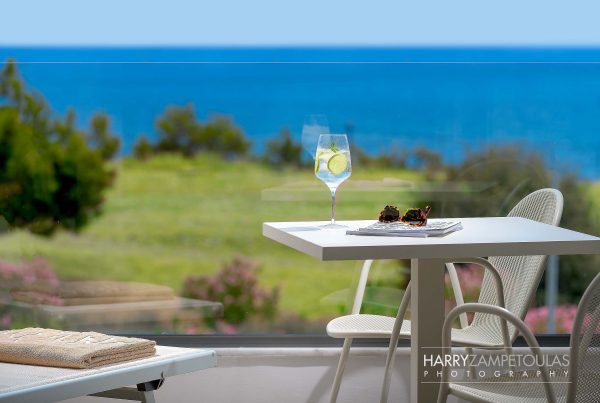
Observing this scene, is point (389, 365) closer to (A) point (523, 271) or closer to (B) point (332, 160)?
(A) point (523, 271)

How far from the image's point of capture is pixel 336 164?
3104 mm

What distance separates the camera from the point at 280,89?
14.3ft

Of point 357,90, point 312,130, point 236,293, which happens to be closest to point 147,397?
point 236,293

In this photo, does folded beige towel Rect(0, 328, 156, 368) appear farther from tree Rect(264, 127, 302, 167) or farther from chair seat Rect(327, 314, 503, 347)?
tree Rect(264, 127, 302, 167)

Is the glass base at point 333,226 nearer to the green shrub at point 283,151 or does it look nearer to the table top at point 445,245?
the table top at point 445,245

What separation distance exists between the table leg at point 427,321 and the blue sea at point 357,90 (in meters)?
1.43

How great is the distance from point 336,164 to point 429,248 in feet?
1.68

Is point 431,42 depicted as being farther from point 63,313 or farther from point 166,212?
point 63,313

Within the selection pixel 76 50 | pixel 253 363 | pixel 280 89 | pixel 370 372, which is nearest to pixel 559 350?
pixel 370 372

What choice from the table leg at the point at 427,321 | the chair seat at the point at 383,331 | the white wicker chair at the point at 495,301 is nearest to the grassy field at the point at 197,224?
the white wicker chair at the point at 495,301

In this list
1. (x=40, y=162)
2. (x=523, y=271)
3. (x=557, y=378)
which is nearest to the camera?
(x=557, y=378)

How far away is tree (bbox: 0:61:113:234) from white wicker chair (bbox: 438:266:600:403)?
2.18 m

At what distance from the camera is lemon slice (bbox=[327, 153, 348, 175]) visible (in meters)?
3.10

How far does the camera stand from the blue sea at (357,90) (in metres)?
4.32
